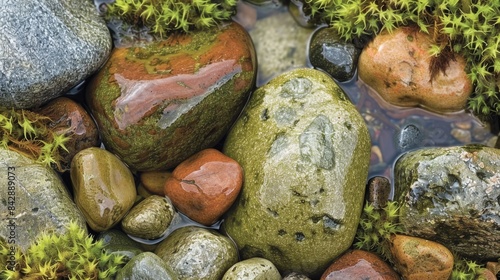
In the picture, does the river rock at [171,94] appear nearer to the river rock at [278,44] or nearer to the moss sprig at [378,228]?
the river rock at [278,44]

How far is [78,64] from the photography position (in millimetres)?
4852

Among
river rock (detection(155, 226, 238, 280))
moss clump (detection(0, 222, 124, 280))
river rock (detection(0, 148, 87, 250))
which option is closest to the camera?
moss clump (detection(0, 222, 124, 280))

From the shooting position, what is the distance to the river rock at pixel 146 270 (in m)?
4.21

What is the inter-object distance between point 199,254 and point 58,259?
120cm

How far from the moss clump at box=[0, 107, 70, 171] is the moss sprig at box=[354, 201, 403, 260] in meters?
2.89

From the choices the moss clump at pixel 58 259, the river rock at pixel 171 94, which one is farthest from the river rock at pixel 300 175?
the moss clump at pixel 58 259

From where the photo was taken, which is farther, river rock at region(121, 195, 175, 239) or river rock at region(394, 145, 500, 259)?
river rock at region(121, 195, 175, 239)

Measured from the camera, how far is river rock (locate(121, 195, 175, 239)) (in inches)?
191

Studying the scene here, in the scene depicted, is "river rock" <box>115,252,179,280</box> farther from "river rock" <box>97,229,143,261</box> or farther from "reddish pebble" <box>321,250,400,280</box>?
"reddish pebble" <box>321,250,400,280</box>

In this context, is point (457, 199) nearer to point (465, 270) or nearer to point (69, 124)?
point (465, 270)

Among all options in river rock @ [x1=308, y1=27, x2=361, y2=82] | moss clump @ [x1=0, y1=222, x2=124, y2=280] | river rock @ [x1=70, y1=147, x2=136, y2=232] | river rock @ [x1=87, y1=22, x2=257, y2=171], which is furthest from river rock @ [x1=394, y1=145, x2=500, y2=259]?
moss clump @ [x1=0, y1=222, x2=124, y2=280]

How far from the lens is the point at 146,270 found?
4.21 metres

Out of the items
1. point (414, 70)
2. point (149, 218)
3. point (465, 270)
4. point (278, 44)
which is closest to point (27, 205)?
point (149, 218)

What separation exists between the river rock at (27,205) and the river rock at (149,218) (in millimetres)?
499
